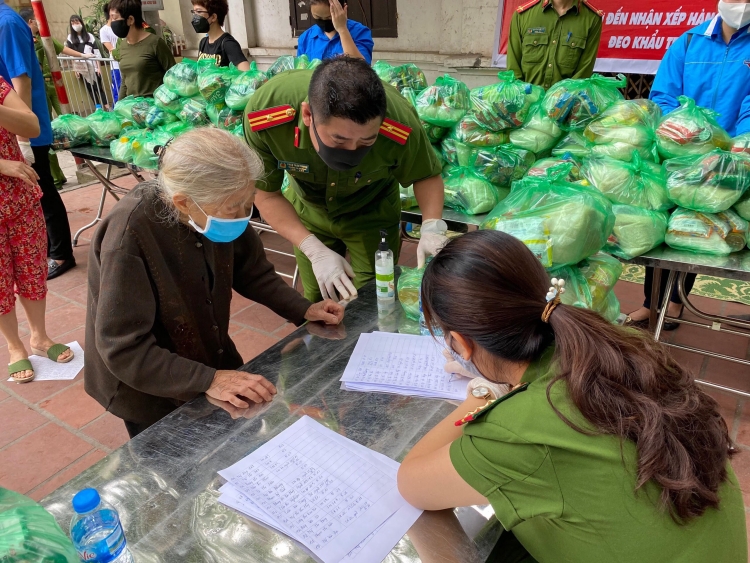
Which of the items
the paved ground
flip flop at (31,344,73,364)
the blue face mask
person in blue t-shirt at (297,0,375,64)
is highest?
person in blue t-shirt at (297,0,375,64)

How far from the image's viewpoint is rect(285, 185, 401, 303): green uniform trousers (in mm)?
2395

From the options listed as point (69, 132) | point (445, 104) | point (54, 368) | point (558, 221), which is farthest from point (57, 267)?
point (558, 221)

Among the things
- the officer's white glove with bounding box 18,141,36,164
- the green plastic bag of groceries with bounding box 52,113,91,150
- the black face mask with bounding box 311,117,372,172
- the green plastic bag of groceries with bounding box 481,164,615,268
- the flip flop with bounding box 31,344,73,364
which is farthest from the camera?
the green plastic bag of groceries with bounding box 52,113,91,150

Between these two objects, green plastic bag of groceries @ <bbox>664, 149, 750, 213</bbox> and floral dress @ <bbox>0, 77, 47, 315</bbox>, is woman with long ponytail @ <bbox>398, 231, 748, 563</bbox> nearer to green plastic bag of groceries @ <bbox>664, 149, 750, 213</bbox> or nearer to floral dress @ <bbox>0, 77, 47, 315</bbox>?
green plastic bag of groceries @ <bbox>664, 149, 750, 213</bbox>

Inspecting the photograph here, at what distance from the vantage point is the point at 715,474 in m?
0.89

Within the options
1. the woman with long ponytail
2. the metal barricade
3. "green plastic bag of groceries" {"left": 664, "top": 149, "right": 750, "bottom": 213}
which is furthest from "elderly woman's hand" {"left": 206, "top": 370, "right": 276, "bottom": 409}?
the metal barricade

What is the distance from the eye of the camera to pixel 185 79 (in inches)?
142

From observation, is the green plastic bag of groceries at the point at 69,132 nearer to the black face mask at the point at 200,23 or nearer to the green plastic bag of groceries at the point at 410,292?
the black face mask at the point at 200,23

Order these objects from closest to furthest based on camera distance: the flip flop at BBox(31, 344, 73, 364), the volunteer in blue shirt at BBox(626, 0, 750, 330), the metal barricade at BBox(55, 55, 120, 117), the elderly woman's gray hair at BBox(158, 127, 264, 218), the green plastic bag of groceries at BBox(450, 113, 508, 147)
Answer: the elderly woman's gray hair at BBox(158, 127, 264, 218)
the volunteer in blue shirt at BBox(626, 0, 750, 330)
the green plastic bag of groceries at BBox(450, 113, 508, 147)
the flip flop at BBox(31, 344, 73, 364)
the metal barricade at BBox(55, 55, 120, 117)

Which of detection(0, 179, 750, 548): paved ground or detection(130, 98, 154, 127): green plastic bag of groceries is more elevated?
detection(130, 98, 154, 127): green plastic bag of groceries

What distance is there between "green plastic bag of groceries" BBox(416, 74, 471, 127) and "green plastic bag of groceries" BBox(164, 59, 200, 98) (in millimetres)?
1715

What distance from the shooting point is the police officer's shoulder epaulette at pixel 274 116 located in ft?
6.75

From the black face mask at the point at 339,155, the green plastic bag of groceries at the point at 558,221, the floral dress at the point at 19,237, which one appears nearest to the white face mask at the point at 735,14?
the green plastic bag of groceries at the point at 558,221

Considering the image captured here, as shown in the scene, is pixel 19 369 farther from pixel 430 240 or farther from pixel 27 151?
pixel 430 240
